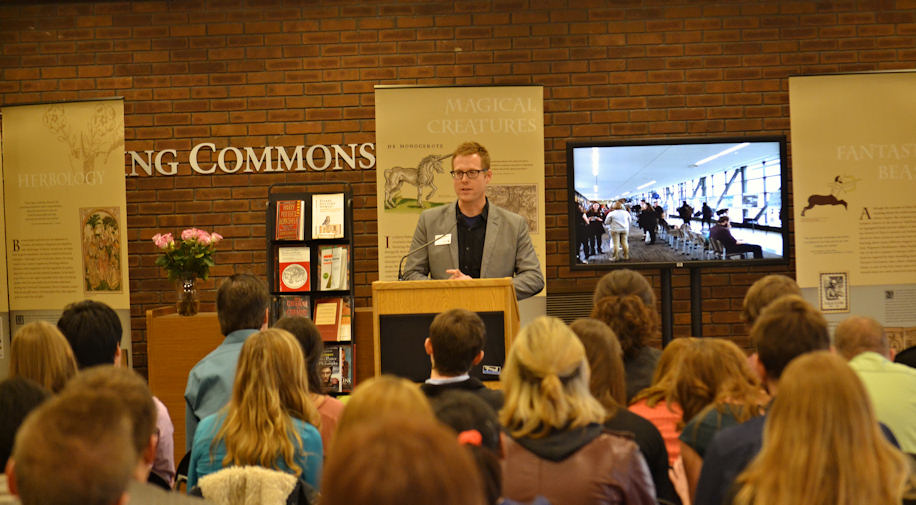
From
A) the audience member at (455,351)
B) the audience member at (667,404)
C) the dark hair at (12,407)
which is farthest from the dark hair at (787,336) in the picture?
the dark hair at (12,407)

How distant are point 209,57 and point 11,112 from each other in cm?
142

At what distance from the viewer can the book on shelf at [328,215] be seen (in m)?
5.55

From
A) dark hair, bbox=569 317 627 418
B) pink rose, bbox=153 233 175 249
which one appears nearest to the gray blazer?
dark hair, bbox=569 317 627 418

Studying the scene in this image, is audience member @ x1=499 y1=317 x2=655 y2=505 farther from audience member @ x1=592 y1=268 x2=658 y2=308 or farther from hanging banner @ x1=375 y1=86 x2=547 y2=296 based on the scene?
hanging banner @ x1=375 y1=86 x2=547 y2=296

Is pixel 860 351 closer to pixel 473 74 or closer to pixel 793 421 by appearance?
pixel 793 421

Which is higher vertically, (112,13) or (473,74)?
(112,13)

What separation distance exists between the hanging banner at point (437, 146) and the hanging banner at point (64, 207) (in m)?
1.80

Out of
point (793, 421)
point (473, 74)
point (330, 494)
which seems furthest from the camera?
point (473, 74)

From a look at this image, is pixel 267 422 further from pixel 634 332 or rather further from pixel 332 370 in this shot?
pixel 332 370

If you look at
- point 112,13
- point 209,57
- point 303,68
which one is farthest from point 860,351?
point 112,13

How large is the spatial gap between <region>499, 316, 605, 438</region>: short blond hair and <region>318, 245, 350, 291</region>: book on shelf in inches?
137

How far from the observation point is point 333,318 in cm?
544

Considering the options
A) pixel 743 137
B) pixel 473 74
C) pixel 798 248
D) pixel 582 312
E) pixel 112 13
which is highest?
pixel 112 13

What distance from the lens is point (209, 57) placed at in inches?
242
